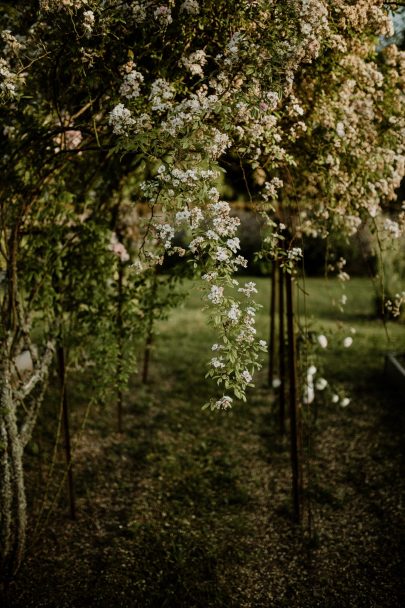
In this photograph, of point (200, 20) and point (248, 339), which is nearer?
point (248, 339)

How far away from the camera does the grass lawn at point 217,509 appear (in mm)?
2869

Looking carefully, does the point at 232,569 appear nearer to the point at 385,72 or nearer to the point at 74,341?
the point at 74,341

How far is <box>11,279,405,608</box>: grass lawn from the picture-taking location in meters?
2.87

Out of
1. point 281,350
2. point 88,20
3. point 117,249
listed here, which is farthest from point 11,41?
point 281,350

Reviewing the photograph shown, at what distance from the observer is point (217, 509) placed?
3.63 m

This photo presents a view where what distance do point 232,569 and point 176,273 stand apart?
1949 millimetres

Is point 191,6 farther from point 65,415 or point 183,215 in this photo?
point 65,415

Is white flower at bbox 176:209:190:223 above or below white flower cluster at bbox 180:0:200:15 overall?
below

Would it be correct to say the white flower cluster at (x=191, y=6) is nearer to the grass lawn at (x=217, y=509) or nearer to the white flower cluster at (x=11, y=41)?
the white flower cluster at (x=11, y=41)

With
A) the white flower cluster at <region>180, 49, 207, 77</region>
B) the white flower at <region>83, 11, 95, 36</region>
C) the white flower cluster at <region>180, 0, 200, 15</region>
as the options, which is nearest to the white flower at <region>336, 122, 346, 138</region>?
the white flower cluster at <region>180, 49, 207, 77</region>

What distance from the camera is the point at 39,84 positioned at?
2893 millimetres

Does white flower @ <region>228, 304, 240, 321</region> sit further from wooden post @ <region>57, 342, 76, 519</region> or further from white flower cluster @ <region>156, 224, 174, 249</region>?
wooden post @ <region>57, 342, 76, 519</region>

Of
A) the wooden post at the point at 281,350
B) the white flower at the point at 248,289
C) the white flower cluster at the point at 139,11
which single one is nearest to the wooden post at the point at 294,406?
the wooden post at the point at 281,350

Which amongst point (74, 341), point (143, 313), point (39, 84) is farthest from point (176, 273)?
point (39, 84)
